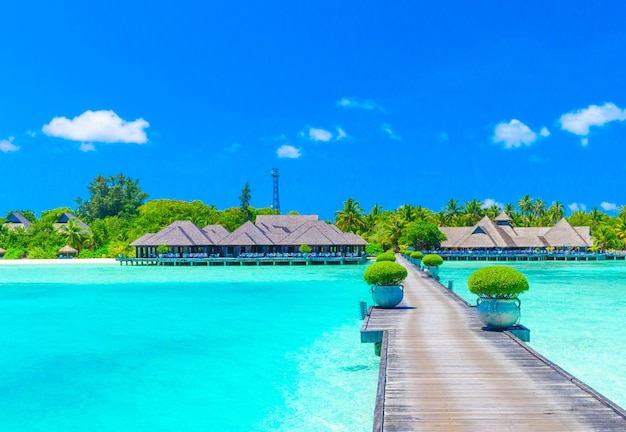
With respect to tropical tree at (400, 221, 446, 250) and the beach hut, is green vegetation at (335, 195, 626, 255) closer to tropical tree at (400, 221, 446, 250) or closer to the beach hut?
tropical tree at (400, 221, 446, 250)

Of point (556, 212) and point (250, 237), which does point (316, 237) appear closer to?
point (250, 237)

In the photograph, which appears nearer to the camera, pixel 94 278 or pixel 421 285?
pixel 421 285

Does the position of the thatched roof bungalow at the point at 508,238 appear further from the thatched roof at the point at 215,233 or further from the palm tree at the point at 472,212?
the thatched roof at the point at 215,233

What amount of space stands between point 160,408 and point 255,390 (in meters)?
2.10

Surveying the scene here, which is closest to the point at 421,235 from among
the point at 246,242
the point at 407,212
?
the point at 407,212

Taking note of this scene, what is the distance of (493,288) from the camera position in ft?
42.4

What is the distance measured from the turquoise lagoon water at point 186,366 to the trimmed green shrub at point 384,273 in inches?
78.1

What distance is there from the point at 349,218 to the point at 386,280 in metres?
64.9

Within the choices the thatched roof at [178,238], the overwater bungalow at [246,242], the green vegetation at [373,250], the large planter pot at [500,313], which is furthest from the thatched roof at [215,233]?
the large planter pot at [500,313]

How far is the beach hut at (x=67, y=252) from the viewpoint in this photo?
7662 centimetres

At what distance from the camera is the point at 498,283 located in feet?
42.1

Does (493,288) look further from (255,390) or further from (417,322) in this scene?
(255,390)

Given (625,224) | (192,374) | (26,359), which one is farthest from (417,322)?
(625,224)

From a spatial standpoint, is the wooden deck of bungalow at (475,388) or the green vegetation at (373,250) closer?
the wooden deck of bungalow at (475,388)
